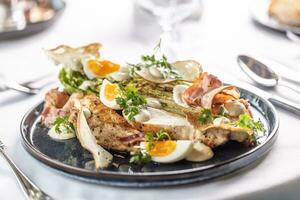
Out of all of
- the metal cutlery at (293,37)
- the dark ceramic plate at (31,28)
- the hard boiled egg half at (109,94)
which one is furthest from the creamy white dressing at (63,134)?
the metal cutlery at (293,37)

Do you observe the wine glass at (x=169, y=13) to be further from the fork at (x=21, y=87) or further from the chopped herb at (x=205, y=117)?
the chopped herb at (x=205, y=117)

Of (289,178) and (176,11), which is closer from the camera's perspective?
(289,178)

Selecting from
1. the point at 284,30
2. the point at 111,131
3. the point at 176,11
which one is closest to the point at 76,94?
the point at 111,131

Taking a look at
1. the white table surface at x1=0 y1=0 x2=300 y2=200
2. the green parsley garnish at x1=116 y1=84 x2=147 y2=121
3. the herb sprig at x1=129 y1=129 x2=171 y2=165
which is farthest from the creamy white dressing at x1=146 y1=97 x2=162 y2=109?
the white table surface at x1=0 y1=0 x2=300 y2=200

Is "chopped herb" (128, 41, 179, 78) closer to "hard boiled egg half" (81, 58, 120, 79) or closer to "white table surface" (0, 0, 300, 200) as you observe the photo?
"hard boiled egg half" (81, 58, 120, 79)

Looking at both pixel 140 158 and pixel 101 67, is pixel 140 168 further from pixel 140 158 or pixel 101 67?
pixel 101 67

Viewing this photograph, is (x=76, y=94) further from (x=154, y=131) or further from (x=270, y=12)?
(x=270, y=12)
